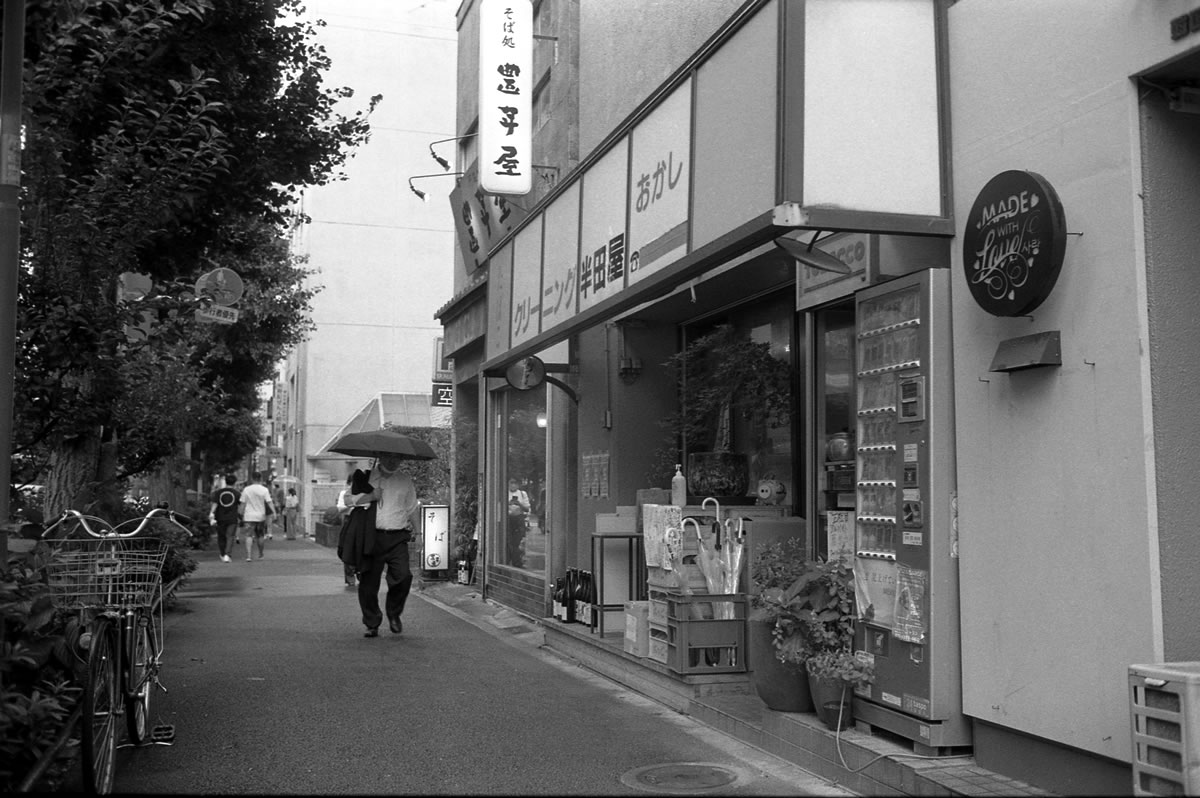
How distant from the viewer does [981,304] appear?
5.15m

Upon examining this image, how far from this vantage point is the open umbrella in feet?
36.3

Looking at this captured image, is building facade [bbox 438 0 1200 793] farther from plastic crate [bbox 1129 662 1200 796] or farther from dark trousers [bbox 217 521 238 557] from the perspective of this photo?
dark trousers [bbox 217 521 238 557]

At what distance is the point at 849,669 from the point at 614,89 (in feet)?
25.0

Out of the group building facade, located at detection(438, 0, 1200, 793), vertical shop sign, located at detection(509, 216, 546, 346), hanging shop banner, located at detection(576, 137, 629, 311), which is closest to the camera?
building facade, located at detection(438, 0, 1200, 793)

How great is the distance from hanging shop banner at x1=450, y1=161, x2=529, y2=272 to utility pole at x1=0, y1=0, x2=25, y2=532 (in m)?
8.62

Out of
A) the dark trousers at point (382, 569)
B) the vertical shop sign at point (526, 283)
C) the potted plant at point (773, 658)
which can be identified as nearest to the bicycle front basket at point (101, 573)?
the potted plant at point (773, 658)

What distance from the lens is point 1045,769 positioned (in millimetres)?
4836

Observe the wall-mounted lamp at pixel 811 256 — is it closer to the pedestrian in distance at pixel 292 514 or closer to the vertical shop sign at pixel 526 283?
the vertical shop sign at pixel 526 283

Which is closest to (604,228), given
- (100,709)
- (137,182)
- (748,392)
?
(748,392)

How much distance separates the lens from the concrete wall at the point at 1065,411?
4.45 metres

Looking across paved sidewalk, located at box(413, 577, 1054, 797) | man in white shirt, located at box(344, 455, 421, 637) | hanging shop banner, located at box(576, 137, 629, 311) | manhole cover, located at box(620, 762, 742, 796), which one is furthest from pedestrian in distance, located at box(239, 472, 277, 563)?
manhole cover, located at box(620, 762, 742, 796)

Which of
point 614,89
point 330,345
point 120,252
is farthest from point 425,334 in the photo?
point 120,252

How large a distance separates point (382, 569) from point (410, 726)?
14.1 feet

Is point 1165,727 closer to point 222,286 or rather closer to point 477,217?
point 222,286
